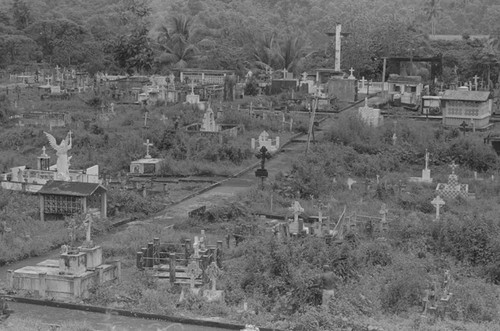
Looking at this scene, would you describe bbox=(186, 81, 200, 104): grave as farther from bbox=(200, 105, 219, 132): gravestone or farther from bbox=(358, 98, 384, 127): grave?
bbox=(358, 98, 384, 127): grave

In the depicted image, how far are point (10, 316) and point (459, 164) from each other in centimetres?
2076

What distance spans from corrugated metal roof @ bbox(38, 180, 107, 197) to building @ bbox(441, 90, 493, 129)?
22.0 m

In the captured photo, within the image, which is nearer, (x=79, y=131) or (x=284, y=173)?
(x=284, y=173)

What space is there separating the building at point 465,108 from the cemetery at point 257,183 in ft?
0.27

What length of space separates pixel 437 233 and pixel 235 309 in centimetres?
652

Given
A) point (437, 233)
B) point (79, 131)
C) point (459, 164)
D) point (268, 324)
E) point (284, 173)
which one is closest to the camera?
point (268, 324)

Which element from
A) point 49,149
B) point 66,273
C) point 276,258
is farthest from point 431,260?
point 49,149

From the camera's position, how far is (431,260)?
1898 cm

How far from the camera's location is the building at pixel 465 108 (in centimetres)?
4066

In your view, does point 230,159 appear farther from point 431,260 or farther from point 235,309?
point 235,309

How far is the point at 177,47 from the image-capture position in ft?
221

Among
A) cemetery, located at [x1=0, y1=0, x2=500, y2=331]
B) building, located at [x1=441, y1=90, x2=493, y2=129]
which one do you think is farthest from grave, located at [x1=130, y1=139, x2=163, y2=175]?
building, located at [x1=441, y1=90, x2=493, y2=129]

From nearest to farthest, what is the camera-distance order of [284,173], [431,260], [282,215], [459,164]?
[431,260] → [282,215] → [284,173] → [459,164]

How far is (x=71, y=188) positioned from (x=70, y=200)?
343mm
